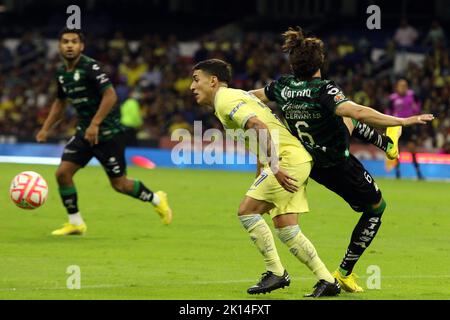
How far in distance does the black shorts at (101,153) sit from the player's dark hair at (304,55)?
17.1 feet

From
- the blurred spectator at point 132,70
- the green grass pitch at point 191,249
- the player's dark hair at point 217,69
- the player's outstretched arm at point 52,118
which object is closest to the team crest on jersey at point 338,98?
the player's dark hair at point 217,69

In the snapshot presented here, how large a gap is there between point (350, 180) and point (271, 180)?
851mm

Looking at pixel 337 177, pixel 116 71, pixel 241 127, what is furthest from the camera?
pixel 116 71

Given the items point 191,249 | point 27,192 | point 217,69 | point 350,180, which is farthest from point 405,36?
point 217,69

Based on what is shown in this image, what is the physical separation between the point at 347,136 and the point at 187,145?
21.9 meters

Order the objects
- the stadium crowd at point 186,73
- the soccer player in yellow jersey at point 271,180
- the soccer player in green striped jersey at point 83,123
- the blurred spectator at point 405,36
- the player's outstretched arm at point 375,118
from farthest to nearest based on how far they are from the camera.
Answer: the blurred spectator at point 405,36 → the stadium crowd at point 186,73 → the soccer player in green striped jersey at point 83,123 → the soccer player in yellow jersey at point 271,180 → the player's outstretched arm at point 375,118

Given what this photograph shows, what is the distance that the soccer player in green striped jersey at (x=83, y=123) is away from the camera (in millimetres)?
14047

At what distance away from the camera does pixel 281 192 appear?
952cm

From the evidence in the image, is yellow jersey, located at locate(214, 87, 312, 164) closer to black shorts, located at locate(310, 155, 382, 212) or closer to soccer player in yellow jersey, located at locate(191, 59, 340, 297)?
soccer player in yellow jersey, located at locate(191, 59, 340, 297)

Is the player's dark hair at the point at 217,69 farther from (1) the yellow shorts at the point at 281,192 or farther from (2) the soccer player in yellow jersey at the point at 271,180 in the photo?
(1) the yellow shorts at the point at 281,192

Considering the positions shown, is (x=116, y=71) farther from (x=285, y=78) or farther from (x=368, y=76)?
(x=285, y=78)

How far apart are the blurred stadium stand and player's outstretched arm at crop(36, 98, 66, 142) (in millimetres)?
15108
